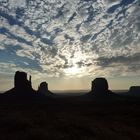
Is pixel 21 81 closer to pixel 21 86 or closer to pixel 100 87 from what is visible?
pixel 21 86

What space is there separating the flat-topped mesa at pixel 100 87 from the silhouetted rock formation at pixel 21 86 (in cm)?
5365

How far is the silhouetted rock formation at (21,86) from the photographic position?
130238 millimetres

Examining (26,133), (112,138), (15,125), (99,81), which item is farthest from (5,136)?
(99,81)

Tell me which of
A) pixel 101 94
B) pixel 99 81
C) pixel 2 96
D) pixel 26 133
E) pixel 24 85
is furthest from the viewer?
pixel 99 81

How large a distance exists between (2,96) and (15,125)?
7822cm

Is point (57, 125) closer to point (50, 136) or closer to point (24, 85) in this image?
point (50, 136)

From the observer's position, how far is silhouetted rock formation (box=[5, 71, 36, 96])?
130 m

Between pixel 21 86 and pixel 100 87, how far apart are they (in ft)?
207

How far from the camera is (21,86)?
437 ft

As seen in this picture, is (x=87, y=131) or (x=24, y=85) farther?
(x=24, y=85)

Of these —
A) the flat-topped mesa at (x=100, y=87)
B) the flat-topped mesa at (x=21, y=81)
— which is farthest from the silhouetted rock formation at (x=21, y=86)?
the flat-topped mesa at (x=100, y=87)

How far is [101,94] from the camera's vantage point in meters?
168

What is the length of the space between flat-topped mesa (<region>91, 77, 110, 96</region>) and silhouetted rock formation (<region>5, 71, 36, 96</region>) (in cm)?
5365

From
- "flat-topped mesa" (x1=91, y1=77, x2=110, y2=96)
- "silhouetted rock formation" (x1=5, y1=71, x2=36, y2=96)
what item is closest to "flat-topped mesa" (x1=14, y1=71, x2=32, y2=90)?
"silhouetted rock formation" (x1=5, y1=71, x2=36, y2=96)
